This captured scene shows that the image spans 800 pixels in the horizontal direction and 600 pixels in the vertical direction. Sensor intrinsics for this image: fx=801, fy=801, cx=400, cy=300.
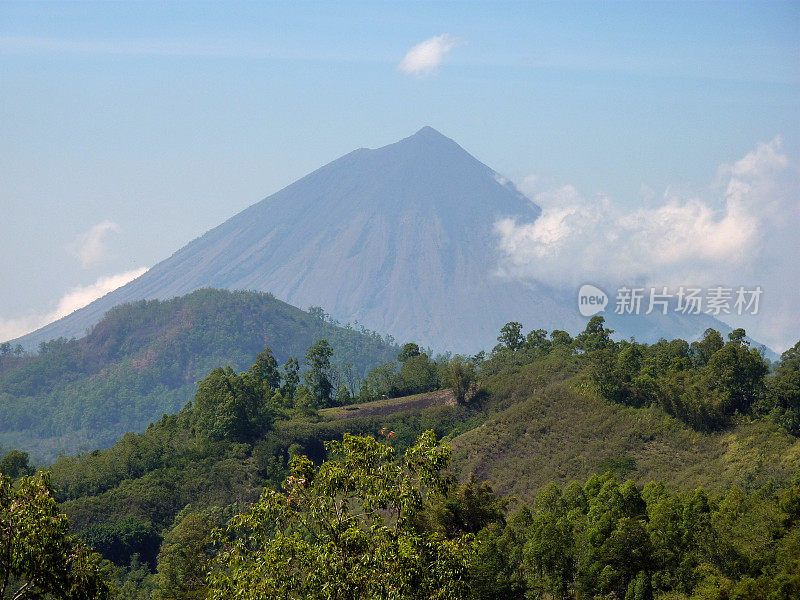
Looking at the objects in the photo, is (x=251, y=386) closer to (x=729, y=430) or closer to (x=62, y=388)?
(x=729, y=430)

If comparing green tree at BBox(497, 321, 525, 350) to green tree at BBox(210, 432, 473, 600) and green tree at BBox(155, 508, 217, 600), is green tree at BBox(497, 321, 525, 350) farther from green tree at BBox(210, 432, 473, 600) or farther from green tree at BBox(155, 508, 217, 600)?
green tree at BBox(210, 432, 473, 600)

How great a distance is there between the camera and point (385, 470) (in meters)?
13.0

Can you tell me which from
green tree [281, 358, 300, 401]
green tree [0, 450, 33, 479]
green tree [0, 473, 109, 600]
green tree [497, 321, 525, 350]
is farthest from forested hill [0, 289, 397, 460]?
green tree [0, 473, 109, 600]

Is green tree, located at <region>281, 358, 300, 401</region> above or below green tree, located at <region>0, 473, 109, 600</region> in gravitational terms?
above

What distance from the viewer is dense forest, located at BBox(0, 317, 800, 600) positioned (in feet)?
41.4

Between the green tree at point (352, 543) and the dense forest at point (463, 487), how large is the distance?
36mm

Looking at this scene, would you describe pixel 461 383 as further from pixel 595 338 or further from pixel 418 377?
pixel 595 338

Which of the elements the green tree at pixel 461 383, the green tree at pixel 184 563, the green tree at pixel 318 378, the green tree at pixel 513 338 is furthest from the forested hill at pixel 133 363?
the green tree at pixel 184 563

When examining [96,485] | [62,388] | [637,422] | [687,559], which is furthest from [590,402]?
[62,388]

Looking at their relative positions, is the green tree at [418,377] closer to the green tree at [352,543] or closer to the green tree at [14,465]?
the green tree at [14,465]

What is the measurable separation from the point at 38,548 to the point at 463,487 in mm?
21583

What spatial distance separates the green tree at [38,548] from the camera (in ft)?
39.9

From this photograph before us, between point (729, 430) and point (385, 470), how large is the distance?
37806mm

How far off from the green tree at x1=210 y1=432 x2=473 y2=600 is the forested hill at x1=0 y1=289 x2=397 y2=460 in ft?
480
